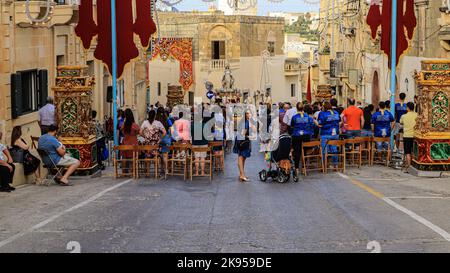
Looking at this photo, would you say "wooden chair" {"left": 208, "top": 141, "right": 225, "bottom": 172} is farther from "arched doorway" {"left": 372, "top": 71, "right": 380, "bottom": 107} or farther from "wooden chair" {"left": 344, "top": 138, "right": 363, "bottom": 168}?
"arched doorway" {"left": 372, "top": 71, "right": 380, "bottom": 107}

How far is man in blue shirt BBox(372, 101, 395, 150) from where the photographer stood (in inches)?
853

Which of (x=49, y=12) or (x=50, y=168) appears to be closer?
(x=50, y=168)

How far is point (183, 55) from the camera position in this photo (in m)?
71.8

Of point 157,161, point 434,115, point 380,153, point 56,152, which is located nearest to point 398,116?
point 380,153

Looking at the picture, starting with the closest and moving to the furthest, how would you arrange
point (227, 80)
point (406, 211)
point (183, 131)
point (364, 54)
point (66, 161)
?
point (406, 211)
point (66, 161)
point (183, 131)
point (364, 54)
point (227, 80)

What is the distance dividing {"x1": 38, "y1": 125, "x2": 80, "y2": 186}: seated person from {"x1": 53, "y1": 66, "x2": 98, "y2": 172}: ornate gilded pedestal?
957 mm

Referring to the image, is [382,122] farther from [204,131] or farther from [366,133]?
[204,131]

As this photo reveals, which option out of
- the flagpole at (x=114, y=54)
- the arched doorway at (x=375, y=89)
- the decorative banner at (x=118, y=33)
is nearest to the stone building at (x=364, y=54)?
the arched doorway at (x=375, y=89)

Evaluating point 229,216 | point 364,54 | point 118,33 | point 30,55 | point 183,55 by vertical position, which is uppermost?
point 183,55

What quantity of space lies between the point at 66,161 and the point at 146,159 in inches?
79.2

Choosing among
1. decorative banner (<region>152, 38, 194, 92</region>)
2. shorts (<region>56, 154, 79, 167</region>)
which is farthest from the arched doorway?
decorative banner (<region>152, 38, 194, 92</region>)

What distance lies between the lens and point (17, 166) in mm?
18188

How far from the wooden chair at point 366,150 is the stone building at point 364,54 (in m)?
6.70

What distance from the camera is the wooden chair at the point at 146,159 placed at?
19719 mm
